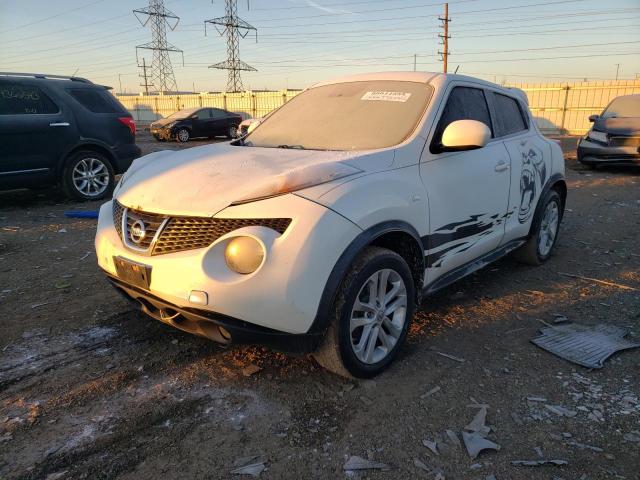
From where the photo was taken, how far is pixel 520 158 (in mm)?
4188

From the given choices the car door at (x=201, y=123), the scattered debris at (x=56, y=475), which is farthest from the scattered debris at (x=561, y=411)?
the car door at (x=201, y=123)

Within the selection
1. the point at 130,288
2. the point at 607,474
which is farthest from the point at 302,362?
the point at 607,474

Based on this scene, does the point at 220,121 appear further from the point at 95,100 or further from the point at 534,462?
the point at 534,462

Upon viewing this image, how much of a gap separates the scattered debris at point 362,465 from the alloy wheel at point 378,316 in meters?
0.59

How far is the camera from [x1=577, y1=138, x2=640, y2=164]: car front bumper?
35.0 feet

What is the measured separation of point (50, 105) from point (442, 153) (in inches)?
248

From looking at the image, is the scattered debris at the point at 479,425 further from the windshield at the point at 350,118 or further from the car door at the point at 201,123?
the car door at the point at 201,123

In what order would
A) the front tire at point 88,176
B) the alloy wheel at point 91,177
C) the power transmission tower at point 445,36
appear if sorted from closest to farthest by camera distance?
the front tire at point 88,176
the alloy wheel at point 91,177
the power transmission tower at point 445,36

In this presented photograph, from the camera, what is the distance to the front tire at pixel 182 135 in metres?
20.7

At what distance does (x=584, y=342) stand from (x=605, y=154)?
9421 mm

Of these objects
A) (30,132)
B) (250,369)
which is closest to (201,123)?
(30,132)

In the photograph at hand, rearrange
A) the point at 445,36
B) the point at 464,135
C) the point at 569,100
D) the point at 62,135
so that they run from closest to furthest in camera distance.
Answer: the point at 464,135, the point at 62,135, the point at 569,100, the point at 445,36

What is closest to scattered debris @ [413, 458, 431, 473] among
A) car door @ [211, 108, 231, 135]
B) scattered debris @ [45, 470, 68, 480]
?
scattered debris @ [45, 470, 68, 480]

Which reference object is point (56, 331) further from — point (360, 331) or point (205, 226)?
point (360, 331)
